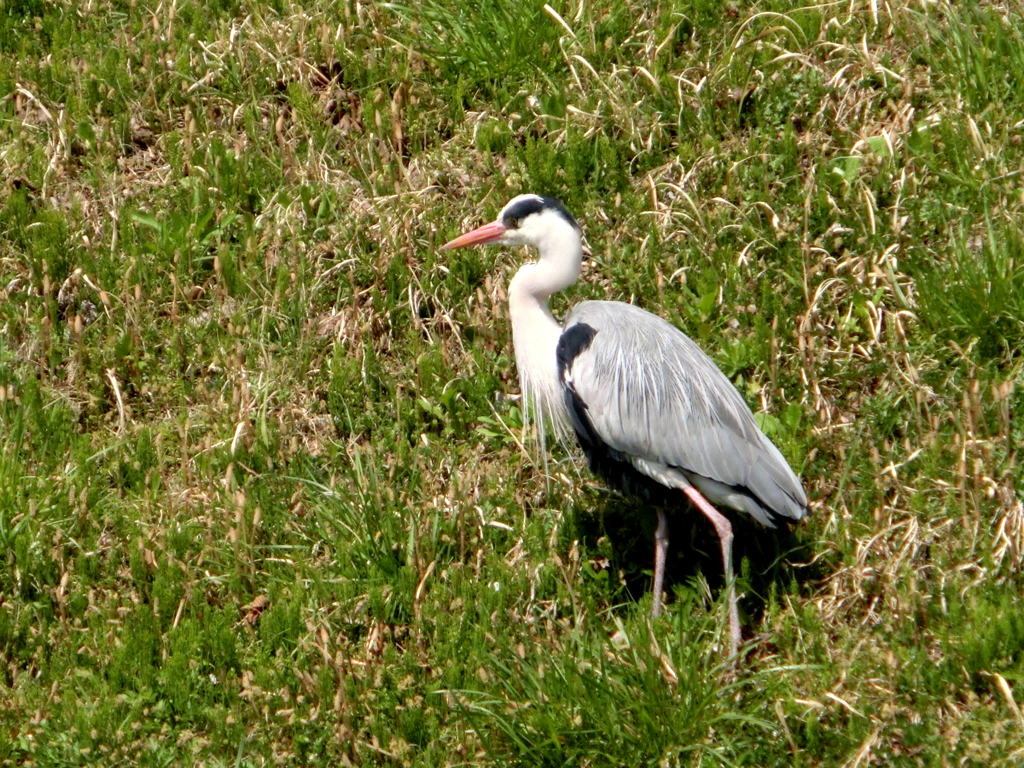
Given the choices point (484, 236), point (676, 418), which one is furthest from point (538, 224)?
point (676, 418)

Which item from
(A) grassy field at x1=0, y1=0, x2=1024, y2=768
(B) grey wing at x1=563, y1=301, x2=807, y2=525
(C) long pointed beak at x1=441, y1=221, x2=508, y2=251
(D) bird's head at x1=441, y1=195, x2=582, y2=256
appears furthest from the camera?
(C) long pointed beak at x1=441, y1=221, x2=508, y2=251

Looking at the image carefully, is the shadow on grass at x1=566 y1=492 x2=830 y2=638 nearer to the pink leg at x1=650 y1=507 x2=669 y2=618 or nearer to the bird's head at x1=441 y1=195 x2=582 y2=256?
the pink leg at x1=650 y1=507 x2=669 y2=618

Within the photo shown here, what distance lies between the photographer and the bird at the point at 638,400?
5.31 meters

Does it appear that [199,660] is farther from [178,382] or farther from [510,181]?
[510,181]

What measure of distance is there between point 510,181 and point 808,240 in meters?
1.62

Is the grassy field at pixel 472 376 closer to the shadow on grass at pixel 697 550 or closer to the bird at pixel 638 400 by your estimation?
the shadow on grass at pixel 697 550

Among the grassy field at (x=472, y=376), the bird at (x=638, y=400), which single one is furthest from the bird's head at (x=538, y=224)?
the grassy field at (x=472, y=376)

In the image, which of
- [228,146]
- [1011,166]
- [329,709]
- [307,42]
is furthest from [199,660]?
[1011,166]

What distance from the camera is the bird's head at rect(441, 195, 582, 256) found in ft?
18.4

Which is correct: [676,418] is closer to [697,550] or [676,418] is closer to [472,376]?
[697,550]

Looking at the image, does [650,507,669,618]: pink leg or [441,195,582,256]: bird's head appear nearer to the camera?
[650,507,669,618]: pink leg

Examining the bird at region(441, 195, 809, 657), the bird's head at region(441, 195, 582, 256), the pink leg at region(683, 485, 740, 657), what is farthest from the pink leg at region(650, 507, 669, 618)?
the bird's head at region(441, 195, 582, 256)

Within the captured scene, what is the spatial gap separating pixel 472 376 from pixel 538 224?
3.18 ft

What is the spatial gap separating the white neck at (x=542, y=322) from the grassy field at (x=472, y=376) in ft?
0.94
